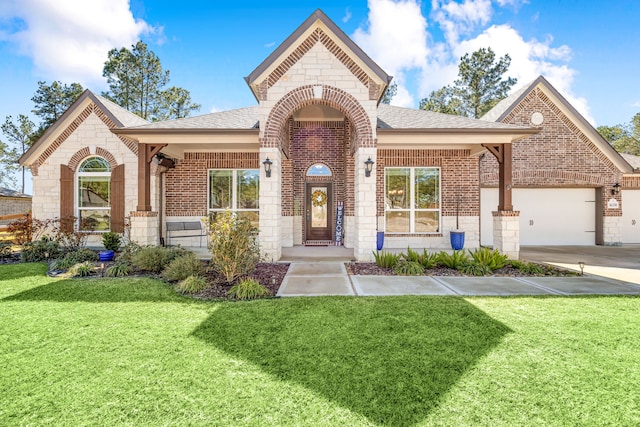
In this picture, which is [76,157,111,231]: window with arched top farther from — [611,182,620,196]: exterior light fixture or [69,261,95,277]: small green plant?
[611,182,620,196]: exterior light fixture

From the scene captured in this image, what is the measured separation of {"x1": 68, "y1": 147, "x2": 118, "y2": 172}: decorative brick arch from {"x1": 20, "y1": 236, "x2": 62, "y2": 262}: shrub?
10.4 ft

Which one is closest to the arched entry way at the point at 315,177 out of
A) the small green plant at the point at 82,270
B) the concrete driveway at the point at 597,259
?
the small green plant at the point at 82,270

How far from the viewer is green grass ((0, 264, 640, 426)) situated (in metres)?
2.17

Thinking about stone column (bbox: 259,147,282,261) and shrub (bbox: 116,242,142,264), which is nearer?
shrub (bbox: 116,242,142,264)

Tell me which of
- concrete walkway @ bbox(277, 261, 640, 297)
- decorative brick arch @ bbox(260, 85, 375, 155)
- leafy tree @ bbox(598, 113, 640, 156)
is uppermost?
leafy tree @ bbox(598, 113, 640, 156)

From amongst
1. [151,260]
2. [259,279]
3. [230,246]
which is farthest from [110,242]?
[259,279]

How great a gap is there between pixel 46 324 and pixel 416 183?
10.2 meters

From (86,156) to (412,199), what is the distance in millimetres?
11639

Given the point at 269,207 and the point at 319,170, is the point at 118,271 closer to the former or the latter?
the point at 269,207

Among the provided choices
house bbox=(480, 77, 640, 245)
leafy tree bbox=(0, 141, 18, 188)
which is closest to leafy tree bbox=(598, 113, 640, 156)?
house bbox=(480, 77, 640, 245)

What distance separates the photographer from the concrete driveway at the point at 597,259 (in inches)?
265

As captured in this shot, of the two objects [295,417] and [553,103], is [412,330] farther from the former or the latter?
[553,103]

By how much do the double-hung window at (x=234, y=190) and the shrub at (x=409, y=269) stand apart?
239 inches

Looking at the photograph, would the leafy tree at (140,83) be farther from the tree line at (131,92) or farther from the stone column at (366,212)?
the stone column at (366,212)
